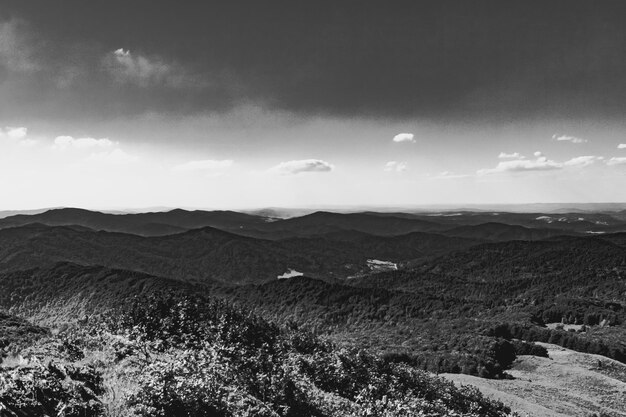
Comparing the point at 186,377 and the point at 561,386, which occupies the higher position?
the point at 186,377

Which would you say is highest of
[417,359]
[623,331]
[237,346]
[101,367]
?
[101,367]

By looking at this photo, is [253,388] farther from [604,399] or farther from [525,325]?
[525,325]

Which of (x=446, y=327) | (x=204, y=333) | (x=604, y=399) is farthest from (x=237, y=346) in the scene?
(x=446, y=327)

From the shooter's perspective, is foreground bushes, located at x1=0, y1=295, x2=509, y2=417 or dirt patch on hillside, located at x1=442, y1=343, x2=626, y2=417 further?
dirt patch on hillside, located at x1=442, y1=343, x2=626, y2=417

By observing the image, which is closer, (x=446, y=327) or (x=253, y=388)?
(x=253, y=388)

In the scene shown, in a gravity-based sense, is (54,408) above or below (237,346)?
above

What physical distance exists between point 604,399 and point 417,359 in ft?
146

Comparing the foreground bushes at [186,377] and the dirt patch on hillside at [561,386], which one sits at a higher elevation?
the foreground bushes at [186,377]

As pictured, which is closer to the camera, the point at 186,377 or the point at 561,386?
the point at 186,377

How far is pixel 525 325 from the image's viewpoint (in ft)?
582

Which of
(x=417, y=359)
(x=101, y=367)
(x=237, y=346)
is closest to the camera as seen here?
(x=101, y=367)

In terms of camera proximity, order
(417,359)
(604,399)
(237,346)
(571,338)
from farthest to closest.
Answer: (571,338) → (417,359) → (604,399) → (237,346)

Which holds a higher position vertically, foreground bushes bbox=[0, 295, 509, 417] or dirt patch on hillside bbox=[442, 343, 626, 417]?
foreground bushes bbox=[0, 295, 509, 417]

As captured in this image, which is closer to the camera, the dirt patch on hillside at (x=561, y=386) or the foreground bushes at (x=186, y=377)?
the foreground bushes at (x=186, y=377)
